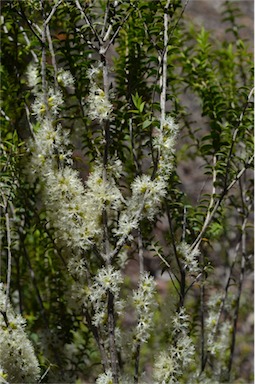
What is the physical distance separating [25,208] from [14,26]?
0.46m

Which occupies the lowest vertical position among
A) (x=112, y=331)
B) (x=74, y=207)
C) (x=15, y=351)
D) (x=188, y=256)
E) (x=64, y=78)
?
(x=15, y=351)

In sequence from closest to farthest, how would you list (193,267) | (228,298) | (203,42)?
(193,267) → (203,42) → (228,298)

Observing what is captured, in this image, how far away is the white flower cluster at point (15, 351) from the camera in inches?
54.3

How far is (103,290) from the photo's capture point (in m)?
1.40

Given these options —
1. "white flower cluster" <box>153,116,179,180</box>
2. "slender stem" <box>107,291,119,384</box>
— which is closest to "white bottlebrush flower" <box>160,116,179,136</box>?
"white flower cluster" <box>153,116,179,180</box>

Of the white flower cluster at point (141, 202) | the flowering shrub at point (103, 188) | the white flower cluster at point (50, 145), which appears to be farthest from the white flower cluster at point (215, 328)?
the white flower cluster at point (50, 145)

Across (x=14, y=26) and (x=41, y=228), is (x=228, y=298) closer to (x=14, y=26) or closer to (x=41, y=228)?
(x=41, y=228)

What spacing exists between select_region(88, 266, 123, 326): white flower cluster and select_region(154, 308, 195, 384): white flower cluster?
0.44 feet

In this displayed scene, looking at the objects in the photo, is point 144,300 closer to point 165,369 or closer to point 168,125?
point 165,369

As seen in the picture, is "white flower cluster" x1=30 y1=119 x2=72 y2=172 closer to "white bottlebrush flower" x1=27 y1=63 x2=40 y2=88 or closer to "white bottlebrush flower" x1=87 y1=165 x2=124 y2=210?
"white bottlebrush flower" x1=87 y1=165 x2=124 y2=210

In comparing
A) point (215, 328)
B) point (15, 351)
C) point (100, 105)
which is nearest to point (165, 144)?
point (100, 105)

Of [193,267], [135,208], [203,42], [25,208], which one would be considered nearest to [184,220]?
[193,267]

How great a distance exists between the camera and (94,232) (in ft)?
4.55

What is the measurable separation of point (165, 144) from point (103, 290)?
31 cm
